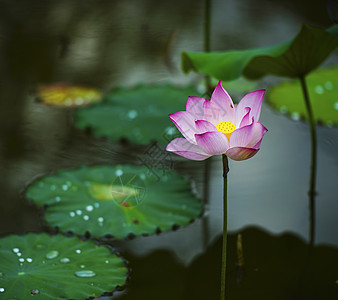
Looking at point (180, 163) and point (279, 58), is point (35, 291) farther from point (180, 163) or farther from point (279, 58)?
point (279, 58)

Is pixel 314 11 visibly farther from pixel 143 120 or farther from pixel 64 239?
pixel 64 239

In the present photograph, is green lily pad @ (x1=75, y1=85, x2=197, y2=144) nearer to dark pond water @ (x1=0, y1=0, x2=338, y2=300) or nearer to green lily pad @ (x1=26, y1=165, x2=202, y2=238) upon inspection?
dark pond water @ (x1=0, y1=0, x2=338, y2=300)

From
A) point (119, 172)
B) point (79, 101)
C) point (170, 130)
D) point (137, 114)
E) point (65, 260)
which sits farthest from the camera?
point (79, 101)

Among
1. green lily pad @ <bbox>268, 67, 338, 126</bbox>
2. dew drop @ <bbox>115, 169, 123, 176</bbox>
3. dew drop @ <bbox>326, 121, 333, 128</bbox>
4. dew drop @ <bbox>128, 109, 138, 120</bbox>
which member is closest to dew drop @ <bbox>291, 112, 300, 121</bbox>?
green lily pad @ <bbox>268, 67, 338, 126</bbox>

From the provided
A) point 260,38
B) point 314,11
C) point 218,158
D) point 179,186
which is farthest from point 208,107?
point 314,11

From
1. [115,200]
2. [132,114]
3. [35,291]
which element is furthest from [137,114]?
[35,291]

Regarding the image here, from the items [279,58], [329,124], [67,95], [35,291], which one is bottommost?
[35,291]
